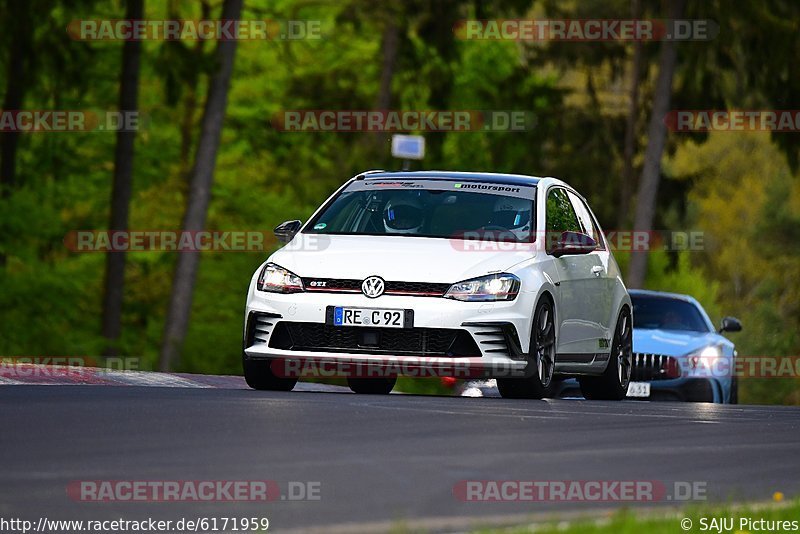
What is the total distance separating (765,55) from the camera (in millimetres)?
37281

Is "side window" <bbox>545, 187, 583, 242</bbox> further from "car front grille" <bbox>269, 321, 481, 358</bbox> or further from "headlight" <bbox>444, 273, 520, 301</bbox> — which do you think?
"car front grille" <bbox>269, 321, 481, 358</bbox>

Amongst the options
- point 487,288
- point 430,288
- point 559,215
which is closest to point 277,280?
point 430,288

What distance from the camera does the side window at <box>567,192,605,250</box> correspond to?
1725 centimetres

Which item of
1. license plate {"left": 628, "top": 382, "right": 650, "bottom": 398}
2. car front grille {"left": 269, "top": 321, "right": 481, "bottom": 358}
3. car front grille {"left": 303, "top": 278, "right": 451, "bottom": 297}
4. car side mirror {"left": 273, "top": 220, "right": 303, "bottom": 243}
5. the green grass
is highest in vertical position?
car side mirror {"left": 273, "top": 220, "right": 303, "bottom": 243}

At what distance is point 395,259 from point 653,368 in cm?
701

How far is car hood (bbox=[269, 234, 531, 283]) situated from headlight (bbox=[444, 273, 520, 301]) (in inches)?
2.1

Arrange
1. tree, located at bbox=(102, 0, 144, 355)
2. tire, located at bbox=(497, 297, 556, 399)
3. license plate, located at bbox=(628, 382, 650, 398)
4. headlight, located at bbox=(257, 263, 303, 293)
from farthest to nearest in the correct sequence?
1. tree, located at bbox=(102, 0, 144, 355)
2. license plate, located at bbox=(628, 382, 650, 398)
3. tire, located at bbox=(497, 297, 556, 399)
4. headlight, located at bbox=(257, 263, 303, 293)

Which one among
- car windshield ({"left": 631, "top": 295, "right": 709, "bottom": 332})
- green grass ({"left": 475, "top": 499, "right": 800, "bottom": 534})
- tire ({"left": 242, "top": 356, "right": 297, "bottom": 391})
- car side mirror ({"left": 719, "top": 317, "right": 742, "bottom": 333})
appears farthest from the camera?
car side mirror ({"left": 719, "top": 317, "right": 742, "bottom": 333})

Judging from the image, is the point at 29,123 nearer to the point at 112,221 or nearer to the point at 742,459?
the point at 112,221

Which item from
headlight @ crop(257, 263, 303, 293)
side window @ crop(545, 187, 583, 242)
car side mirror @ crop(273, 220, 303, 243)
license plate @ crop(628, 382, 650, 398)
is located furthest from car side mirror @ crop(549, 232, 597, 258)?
license plate @ crop(628, 382, 650, 398)

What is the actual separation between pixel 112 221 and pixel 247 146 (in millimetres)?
11884

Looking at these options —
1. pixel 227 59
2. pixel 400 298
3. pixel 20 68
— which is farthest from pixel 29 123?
pixel 400 298

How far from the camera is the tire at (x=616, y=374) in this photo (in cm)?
1728

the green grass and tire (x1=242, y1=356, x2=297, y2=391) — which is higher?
the green grass
